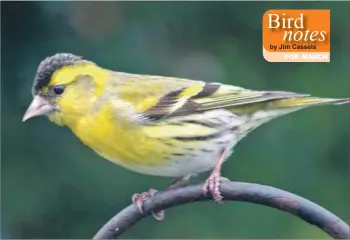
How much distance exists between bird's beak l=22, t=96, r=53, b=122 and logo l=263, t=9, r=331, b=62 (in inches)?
15.4

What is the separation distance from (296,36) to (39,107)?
421mm

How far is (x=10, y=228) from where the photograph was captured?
1611mm

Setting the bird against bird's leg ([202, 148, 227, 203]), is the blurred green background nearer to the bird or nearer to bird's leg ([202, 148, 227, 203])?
the bird

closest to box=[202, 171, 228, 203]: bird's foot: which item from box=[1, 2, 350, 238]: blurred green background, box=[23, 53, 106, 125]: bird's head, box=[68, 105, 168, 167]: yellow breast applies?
box=[68, 105, 168, 167]: yellow breast

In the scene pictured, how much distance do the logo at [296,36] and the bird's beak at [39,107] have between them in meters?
0.39

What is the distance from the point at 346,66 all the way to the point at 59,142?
22.0 inches

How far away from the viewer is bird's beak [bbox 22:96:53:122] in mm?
1145

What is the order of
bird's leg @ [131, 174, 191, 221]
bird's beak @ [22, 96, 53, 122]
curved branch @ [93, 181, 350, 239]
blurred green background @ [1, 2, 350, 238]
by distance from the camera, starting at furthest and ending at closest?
blurred green background @ [1, 2, 350, 238], bird's beak @ [22, 96, 53, 122], bird's leg @ [131, 174, 191, 221], curved branch @ [93, 181, 350, 239]

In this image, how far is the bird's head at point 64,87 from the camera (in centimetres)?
112

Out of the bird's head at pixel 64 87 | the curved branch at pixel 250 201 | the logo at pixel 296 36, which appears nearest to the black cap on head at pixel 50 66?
the bird's head at pixel 64 87

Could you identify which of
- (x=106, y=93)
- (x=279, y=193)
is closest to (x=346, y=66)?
(x=106, y=93)

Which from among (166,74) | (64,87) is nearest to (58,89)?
(64,87)

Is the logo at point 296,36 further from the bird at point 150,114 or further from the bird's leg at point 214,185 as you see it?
the bird's leg at point 214,185

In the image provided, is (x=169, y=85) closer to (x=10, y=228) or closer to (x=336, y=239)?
(x=336, y=239)
